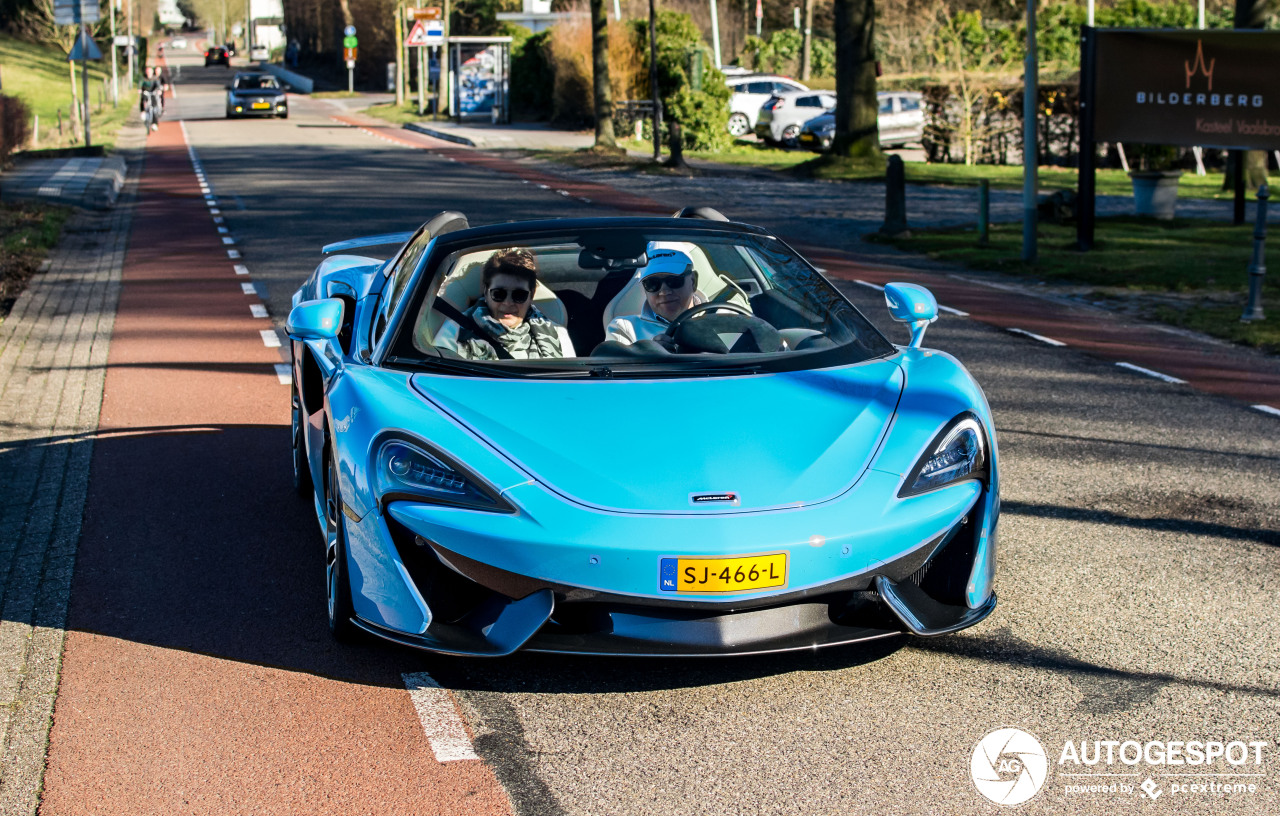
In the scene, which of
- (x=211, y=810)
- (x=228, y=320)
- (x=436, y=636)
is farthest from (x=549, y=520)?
(x=228, y=320)

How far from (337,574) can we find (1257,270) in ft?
31.6

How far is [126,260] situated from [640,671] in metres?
13.8

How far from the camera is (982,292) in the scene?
46.5 ft

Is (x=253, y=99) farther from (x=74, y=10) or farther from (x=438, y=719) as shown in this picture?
(x=438, y=719)

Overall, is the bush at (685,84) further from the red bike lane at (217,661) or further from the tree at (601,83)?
the red bike lane at (217,661)

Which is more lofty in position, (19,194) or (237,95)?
(237,95)

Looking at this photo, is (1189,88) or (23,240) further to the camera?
(23,240)

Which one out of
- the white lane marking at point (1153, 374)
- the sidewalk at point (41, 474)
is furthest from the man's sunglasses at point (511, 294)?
the white lane marking at point (1153, 374)

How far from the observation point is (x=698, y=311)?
530cm

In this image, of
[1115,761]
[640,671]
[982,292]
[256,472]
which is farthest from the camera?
[982,292]

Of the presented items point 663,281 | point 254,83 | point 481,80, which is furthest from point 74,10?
point 663,281

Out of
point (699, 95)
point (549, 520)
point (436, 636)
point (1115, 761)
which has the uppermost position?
point (699, 95)

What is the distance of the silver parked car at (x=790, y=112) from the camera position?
123 ft

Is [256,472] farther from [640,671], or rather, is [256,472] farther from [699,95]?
[699,95]
